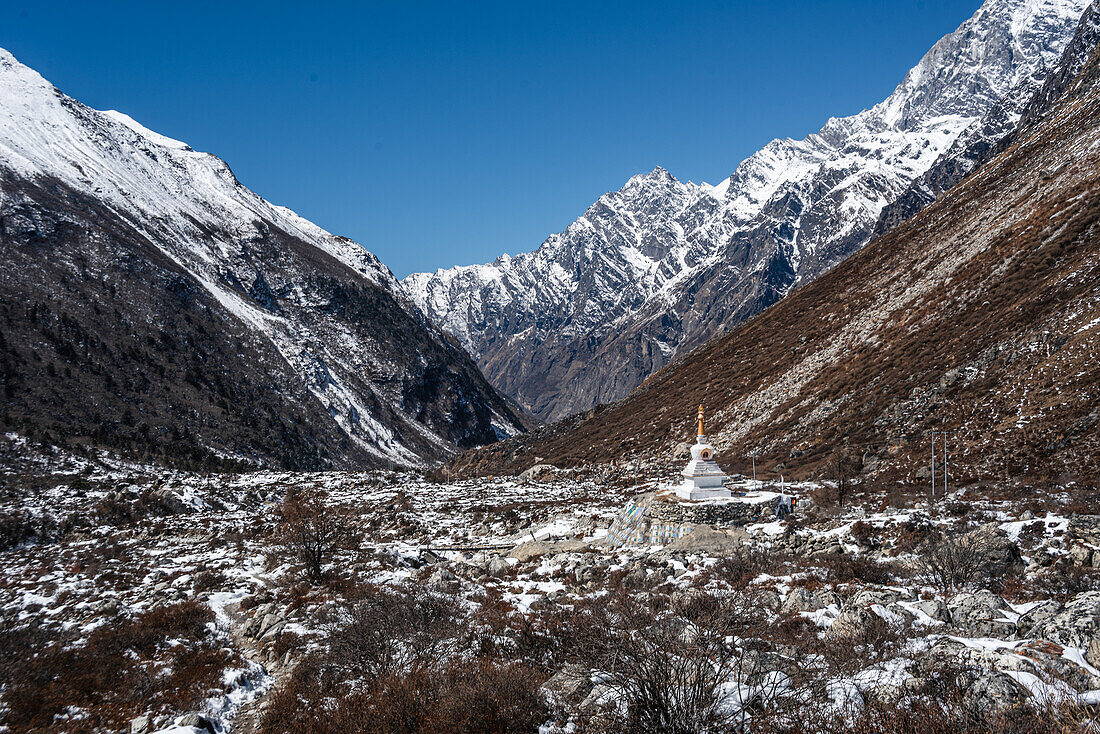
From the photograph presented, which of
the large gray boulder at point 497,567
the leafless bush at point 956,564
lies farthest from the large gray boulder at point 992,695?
the large gray boulder at point 497,567

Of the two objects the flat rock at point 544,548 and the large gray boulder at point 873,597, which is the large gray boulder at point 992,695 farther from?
the flat rock at point 544,548

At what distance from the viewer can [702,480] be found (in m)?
25.6

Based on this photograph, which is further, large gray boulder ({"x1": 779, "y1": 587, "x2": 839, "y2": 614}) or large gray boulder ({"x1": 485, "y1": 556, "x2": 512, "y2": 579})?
large gray boulder ({"x1": 485, "y1": 556, "x2": 512, "y2": 579})

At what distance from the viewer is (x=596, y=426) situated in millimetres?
80562

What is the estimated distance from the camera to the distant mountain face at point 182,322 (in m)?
75.5

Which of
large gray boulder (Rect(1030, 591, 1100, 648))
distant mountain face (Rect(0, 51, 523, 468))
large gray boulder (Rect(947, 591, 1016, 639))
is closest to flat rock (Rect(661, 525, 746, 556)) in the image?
large gray boulder (Rect(947, 591, 1016, 639))

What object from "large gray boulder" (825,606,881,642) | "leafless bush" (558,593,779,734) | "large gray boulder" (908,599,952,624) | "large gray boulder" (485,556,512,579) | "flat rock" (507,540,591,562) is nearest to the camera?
"leafless bush" (558,593,779,734)

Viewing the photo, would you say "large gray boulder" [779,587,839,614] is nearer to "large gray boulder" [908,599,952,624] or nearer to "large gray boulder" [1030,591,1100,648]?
"large gray boulder" [908,599,952,624]

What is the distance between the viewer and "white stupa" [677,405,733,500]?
25.0 meters

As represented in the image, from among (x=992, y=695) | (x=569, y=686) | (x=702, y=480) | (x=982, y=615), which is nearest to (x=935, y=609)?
(x=982, y=615)

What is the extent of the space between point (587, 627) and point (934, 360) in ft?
141

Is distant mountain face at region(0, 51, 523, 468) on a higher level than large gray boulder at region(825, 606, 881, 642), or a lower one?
higher

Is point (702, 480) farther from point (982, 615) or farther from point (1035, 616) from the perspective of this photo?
point (1035, 616)

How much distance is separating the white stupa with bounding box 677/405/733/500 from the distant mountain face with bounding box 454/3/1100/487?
12.8m
